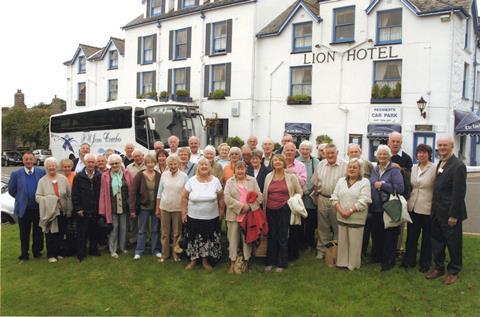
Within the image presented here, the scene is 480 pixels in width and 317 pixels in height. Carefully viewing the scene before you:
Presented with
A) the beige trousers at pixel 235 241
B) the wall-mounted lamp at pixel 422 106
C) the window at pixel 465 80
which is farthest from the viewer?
the window at pixel 465 80

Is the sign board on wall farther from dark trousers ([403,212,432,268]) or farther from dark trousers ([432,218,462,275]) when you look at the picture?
dark trousers ([432,218,462,275])

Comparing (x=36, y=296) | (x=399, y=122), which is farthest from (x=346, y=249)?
(x=399, y=122)

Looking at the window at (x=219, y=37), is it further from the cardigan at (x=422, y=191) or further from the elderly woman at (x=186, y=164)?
the cardigan at (x=422, y=191)

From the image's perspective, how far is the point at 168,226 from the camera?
7422 mm

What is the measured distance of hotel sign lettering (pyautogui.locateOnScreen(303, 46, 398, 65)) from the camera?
69.3 ft

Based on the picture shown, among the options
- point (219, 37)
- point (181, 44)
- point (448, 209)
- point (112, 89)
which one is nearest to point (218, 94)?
point (219, 37)

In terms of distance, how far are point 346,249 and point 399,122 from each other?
1534cm

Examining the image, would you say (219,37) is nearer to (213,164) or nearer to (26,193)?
(213,164)

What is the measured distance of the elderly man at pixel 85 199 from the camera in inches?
290

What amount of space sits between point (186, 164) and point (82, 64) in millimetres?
32788

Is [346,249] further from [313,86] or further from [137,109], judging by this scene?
[313,86]

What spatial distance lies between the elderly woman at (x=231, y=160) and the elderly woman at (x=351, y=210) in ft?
5.83

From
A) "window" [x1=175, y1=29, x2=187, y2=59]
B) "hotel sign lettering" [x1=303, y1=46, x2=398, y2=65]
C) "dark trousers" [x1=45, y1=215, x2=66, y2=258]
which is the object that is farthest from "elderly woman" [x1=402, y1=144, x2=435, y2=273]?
"window" [x1=175, y1=29, x2=187, y2=59]

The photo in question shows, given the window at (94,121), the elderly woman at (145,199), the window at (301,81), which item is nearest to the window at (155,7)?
the window at (94,121)
